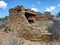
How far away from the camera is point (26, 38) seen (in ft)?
46.7

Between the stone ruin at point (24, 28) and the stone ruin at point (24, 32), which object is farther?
the stone ruin at point (24, 28)

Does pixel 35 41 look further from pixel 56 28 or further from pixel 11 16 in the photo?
pixel 11 16

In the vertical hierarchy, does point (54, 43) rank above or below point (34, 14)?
below

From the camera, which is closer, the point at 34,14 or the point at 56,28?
the point at 56,28

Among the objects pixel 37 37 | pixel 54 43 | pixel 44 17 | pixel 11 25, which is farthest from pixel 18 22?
pixel 44 17

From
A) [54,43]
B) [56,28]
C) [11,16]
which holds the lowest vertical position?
[54,43]

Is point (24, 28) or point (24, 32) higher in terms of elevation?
point (24, 28)

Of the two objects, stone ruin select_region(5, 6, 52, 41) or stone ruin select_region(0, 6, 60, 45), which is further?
stone ruin select_region(5, 6, 52, 41)

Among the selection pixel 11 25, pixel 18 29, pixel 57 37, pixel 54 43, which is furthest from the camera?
pixel 11 25

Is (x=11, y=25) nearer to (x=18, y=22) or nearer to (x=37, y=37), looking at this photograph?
(x=18, y=22)

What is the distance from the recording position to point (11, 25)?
52.3ft

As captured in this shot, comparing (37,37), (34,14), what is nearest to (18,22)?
(37,37)

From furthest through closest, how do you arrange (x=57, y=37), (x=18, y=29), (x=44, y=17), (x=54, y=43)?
(x=44, y=17) → (x=18, y=29) → (x=57, y=37) → (x=54, y=43)

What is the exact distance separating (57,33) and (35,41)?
1.81 m
